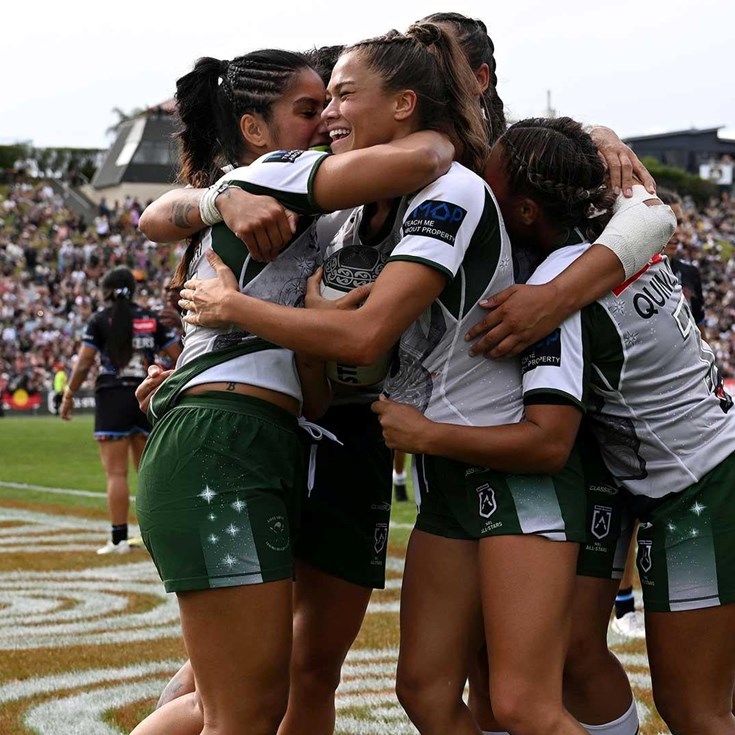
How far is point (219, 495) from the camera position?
3.11 m

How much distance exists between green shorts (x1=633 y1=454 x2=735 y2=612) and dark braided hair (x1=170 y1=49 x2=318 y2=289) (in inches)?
65.0

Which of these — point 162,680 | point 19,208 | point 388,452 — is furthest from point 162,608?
point 19,208

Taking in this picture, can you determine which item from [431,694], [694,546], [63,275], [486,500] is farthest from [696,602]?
[63,275]

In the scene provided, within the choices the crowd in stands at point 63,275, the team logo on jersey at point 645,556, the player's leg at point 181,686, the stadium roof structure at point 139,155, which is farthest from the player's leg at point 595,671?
the stadium roof structure at point 139,155

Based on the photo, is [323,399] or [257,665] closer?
[257,665]

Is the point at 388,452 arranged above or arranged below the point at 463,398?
below

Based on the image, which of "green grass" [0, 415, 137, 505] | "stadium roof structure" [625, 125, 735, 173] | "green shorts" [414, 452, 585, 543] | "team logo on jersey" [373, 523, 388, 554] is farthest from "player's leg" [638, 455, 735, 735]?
"stadium roof structure" [625, 125, 735, 173]

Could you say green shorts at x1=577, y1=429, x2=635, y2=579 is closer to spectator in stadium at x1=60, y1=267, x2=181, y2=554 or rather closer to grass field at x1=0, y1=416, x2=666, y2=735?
grass field at x1=0, y1=416, x2=666, y2=735

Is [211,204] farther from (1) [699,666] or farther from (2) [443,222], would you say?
(1) [699,666]

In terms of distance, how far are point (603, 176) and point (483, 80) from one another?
3.09 feet

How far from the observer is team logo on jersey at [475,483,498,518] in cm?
329

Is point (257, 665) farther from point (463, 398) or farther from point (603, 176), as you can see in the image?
point (603, 176)

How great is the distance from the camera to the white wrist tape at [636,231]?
3.39 m

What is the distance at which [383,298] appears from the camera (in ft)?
10.1
